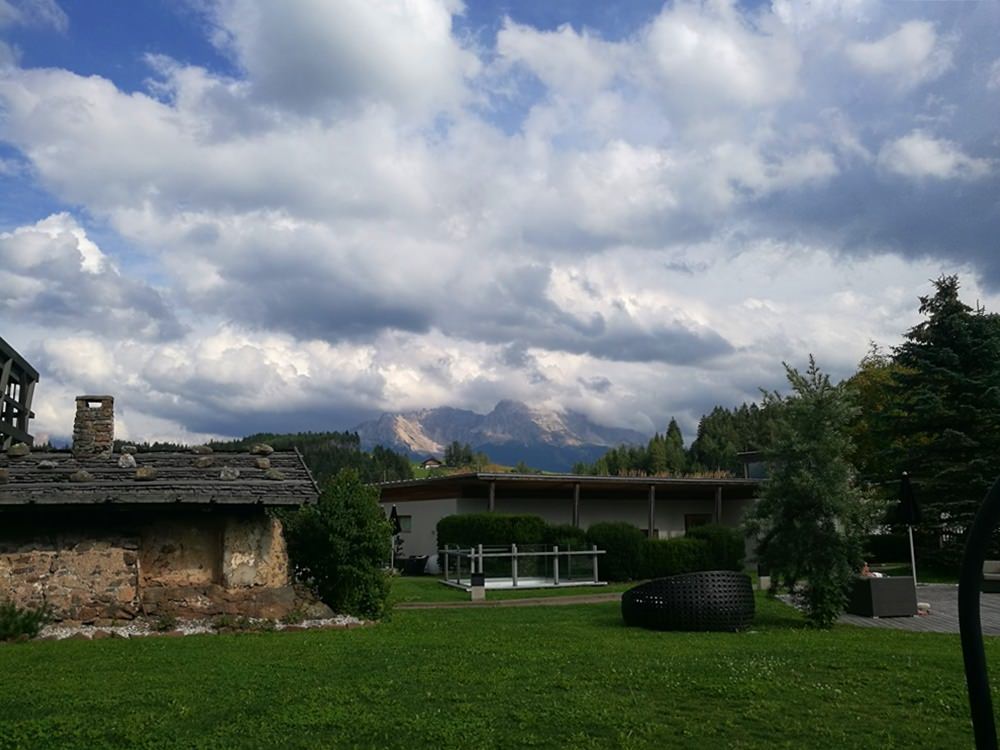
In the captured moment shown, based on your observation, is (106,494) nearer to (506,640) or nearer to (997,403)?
(506,640)

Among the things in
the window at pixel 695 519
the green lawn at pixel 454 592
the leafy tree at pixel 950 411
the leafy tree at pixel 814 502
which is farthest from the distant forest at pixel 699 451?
the leafy tree at pixel 814 502

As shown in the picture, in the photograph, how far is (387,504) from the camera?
35.5 m

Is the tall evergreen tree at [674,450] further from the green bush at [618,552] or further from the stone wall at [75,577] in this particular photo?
the stone wall at [75,577]

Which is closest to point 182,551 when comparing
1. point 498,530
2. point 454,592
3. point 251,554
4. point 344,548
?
point 251,554

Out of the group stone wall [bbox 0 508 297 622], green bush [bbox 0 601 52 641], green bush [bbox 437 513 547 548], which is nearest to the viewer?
green bush [bbox 0 601 52 641]

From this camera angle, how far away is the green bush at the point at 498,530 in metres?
26.1

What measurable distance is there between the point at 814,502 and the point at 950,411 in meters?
18.2

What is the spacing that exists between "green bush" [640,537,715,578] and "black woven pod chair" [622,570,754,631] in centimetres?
1232

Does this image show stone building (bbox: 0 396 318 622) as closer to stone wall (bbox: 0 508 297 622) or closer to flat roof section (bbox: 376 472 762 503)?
stone wall (bbox: 0 508 297 622)

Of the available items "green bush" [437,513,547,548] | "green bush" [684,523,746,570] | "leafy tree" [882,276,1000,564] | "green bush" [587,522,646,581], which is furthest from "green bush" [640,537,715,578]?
"leafy tree" [882,276,1000,564]

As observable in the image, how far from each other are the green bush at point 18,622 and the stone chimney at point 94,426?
3.56 meters

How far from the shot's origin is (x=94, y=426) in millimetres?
16219

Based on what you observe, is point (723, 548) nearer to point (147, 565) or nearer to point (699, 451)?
point (147, 565)

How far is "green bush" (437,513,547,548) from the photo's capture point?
85.8ft
